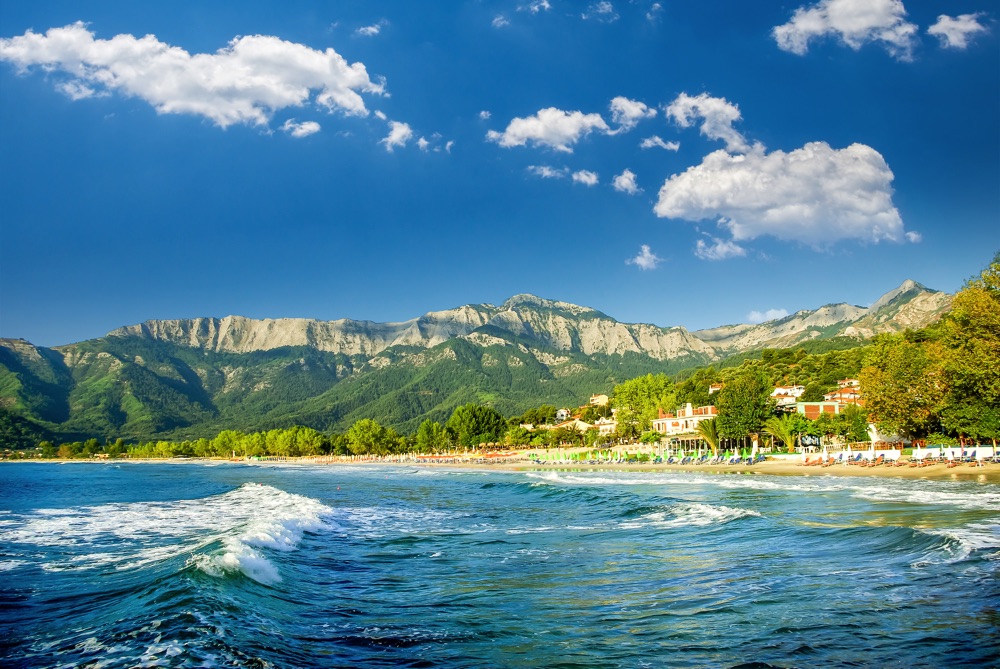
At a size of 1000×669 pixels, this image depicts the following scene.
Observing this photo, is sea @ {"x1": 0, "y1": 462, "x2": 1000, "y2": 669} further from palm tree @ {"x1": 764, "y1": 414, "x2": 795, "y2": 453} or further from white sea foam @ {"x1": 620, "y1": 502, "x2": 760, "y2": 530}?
palm tree @ {"x1": 764, "y1": 414, "x2": 795, "y2": 453}

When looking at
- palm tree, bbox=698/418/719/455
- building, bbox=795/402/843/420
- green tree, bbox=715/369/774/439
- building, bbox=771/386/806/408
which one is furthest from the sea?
building, bbox=771/386/806/408

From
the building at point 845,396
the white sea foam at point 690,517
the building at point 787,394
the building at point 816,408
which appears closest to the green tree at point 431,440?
the building at point 787,394

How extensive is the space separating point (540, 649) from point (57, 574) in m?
12.9

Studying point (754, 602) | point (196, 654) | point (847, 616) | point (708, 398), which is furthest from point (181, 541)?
point (708, 398)

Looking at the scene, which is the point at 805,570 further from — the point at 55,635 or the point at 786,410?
the point at 786,410

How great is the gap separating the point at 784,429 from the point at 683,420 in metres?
30.5

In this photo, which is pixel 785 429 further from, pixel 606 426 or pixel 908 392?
pixel 606 426

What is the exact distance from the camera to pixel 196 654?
8633 millimetres

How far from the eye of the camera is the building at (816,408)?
89.9 metres

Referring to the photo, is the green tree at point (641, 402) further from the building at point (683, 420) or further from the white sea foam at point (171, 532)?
the white sea foam at point (171, 532)

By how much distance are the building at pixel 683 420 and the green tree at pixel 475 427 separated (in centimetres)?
5168

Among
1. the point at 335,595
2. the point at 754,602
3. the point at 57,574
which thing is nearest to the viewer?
the point at 754,602

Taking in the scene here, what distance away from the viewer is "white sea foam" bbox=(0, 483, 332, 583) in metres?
16.2

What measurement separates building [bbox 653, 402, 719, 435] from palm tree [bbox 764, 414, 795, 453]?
19.3 metres
